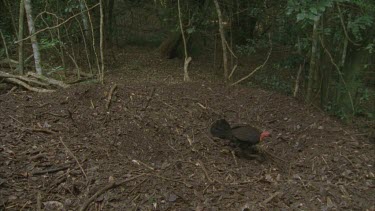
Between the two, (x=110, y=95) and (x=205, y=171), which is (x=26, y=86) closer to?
(x=110, y=95)

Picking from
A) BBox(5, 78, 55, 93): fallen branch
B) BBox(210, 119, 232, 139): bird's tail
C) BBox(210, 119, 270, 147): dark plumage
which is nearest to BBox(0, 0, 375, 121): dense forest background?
BBox(5, 78, 55, 93): fallen branch

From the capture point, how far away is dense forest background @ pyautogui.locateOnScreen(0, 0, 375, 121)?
641 centimetres

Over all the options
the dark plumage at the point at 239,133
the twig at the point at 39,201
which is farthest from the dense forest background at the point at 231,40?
the twig at the point at 39,201

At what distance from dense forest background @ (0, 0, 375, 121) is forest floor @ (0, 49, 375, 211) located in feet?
3.44

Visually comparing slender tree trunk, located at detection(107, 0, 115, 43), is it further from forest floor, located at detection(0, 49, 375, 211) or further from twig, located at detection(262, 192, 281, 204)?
twig, located at detection(262, 192, 281, 204)

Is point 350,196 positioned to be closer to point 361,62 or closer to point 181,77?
point 361,62

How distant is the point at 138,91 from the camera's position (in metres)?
5.81

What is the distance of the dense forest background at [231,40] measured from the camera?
21.0 ft

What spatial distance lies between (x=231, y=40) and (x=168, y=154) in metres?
4.73

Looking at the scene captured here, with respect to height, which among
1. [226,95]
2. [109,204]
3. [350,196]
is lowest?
[350,196]

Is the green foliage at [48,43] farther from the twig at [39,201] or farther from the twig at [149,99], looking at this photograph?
the twig at [39,201]

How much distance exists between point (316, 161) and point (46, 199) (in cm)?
302

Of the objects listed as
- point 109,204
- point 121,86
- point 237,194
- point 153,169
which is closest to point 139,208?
point 109,204

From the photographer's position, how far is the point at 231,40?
8.70 metres
